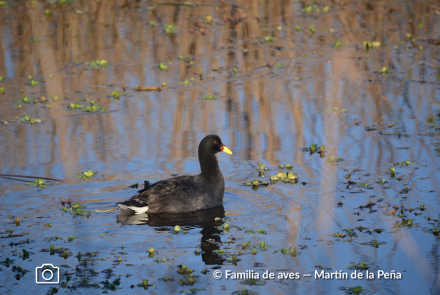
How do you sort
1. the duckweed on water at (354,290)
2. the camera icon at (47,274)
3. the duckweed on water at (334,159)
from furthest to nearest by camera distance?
1. the duckweed on water at (334,159)
2. the camera icon at (47,274)
3. the duckweed on water at (354,290)

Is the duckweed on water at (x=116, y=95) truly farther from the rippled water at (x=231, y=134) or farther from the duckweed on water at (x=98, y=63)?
the duckweed on water at (x=98, y=63)

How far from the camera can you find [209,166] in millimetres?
9047

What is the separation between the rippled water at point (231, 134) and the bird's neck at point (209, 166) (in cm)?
52

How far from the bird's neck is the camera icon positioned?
3.05 m

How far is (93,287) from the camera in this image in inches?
247

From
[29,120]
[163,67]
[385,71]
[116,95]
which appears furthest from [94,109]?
[385,71]

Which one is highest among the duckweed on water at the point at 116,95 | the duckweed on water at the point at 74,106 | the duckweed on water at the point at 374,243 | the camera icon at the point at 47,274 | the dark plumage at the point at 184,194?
the duckweed on water at the point at 116,95

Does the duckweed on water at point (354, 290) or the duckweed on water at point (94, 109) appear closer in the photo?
the duckweed on water at point (354, 290)

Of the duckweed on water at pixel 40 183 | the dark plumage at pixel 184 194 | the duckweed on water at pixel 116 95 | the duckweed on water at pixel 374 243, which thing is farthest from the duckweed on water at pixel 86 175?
the duckweed on water at pixel 374 243

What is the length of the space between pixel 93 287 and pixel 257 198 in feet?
10.8

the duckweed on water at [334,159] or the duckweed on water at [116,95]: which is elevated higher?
the duckweed on water at [116,95]

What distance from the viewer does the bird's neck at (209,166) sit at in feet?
29.5

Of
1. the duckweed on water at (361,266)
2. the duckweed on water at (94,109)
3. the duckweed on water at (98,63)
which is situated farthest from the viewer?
the duckweed on water at (98,63)

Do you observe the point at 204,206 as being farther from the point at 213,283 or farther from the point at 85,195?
the point at 213,283
